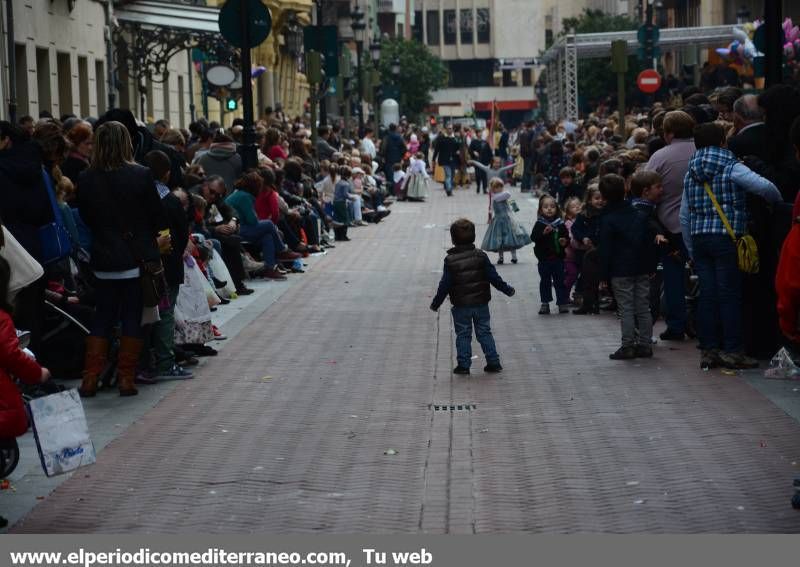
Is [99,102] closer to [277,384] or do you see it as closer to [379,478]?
[277,384]

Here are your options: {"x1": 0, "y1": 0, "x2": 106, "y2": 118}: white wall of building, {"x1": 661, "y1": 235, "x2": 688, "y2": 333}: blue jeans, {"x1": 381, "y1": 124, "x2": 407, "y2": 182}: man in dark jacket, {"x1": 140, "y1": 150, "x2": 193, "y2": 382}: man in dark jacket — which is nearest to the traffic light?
{"x1": 381, "y1": 124, "x2": 407, "y2": 182}: man in dark jacket

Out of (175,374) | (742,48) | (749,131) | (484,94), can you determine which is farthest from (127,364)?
(484,94)

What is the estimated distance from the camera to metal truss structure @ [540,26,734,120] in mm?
50438

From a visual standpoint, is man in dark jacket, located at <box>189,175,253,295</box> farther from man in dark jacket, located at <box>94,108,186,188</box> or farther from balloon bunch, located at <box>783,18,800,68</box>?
balloon bunch, located at <box>783,18,800,68</box>

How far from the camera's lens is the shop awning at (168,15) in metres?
34.7

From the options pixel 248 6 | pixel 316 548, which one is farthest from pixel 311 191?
pixel 316 548

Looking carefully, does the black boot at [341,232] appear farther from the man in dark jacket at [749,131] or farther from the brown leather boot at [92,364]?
the brown leather boot at [92,364]

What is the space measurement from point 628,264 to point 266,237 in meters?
8.47

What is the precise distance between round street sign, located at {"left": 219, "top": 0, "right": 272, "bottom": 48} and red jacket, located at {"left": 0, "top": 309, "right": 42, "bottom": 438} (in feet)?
46.8

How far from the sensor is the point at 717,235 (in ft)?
41.8

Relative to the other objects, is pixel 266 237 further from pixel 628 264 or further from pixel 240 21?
pixel 628 264

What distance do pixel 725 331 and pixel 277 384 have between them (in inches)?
127

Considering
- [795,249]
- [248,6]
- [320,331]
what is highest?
[248,6]

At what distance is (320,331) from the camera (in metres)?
16.0
